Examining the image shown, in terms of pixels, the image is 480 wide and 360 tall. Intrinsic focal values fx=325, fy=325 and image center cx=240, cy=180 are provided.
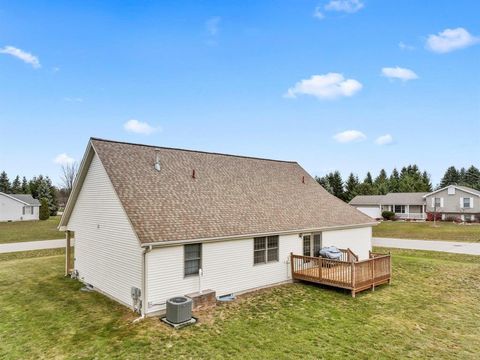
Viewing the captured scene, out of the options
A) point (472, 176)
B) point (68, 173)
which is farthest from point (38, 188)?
point (472, 176)

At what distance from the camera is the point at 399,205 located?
55781mm

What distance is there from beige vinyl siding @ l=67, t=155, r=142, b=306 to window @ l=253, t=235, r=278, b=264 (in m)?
A: 4.72

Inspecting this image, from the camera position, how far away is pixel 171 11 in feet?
58.5

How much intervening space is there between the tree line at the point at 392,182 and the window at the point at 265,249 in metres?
50.2

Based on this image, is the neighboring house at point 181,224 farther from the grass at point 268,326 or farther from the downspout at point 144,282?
the grass at point 268,326

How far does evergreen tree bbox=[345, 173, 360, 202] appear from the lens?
65688 mm

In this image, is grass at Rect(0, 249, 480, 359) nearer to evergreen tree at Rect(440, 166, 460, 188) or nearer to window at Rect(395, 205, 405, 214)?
window at Rect(395, 205, 405, 214)

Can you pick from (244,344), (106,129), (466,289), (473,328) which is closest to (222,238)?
(244,344)

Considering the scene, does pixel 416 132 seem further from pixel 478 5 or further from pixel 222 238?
pixel 222 238

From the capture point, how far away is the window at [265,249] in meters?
12.9

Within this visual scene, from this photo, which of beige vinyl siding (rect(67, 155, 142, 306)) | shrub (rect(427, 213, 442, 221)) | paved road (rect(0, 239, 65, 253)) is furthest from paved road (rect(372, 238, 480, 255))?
shrub (rect(427, 213, 442, 221))

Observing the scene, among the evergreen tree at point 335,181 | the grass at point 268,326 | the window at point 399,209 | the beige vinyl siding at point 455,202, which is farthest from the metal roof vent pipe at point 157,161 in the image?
the evergreen tree at point 335,181

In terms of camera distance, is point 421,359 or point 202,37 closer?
point 421,359

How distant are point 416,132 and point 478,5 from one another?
51.4ft
